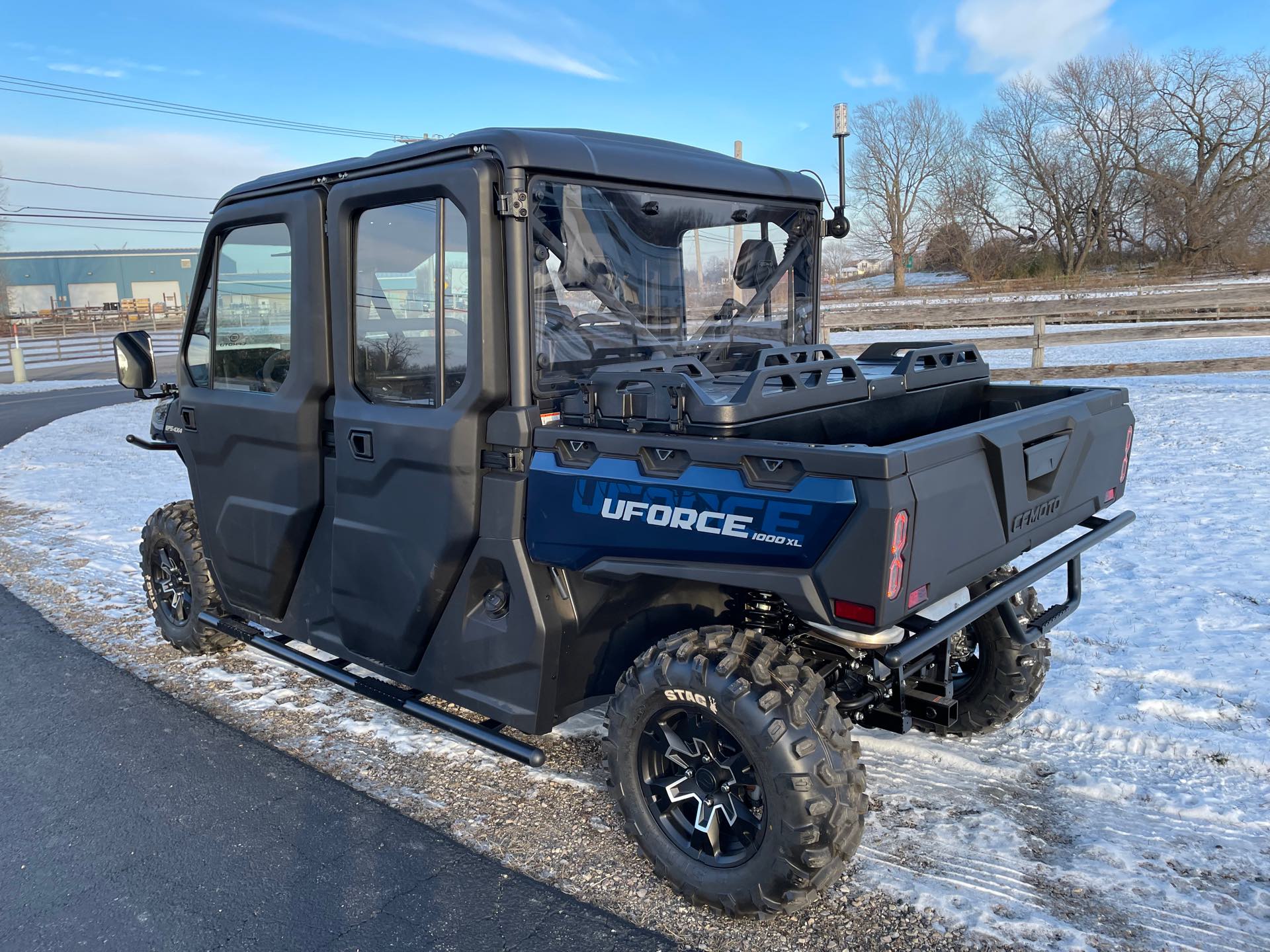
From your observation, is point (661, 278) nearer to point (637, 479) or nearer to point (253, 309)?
point (637, 479)

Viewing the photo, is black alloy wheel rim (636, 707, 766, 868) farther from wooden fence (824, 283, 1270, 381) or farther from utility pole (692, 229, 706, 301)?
wooden fence (824, 283, 1270, 381)

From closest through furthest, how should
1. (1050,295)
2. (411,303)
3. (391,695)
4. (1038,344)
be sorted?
(411,303)
(391,695)
(1038,344)
(1050,295)

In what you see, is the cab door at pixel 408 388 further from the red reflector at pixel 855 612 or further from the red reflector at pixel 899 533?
the red reflector at pixel 899 533

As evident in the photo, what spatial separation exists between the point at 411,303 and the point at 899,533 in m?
1.98

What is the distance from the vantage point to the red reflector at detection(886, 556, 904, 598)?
7.53 ft

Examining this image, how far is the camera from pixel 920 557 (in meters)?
2.40

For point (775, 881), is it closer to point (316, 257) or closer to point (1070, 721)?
point (1070, 721)

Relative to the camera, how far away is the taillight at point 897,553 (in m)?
2.29

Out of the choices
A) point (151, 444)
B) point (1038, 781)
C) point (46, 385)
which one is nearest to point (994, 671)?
point (1038, 781)

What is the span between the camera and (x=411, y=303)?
3381mm

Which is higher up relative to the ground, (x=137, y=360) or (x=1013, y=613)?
(x=137, y=360)

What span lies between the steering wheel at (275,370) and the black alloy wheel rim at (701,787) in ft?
7.23

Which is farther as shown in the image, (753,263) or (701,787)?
(753,263)

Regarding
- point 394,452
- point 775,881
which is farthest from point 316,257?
point 775,881
